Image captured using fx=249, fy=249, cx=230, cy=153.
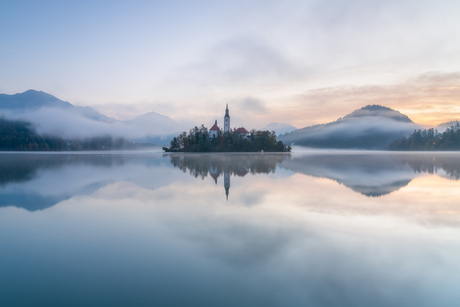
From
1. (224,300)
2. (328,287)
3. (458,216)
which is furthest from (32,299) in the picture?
(458,216)

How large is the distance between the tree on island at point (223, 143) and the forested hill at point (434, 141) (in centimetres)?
9326

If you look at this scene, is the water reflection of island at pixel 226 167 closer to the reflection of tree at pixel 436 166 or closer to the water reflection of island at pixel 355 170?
the water reflection of island at pixel 355 170

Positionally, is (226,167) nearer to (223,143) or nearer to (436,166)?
(436,166)

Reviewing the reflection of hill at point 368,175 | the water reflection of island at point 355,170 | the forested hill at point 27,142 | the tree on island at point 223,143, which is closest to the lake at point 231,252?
the reflection of hill at point 368,175

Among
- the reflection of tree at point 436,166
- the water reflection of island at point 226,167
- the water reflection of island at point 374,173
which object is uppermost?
the water reflection of island at point 226,167

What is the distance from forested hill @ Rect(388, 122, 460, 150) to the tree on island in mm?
93261

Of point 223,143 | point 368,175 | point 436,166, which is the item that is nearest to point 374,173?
point 368,175

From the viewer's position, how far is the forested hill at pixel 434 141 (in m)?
132

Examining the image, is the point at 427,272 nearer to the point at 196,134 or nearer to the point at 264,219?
the point at 264,219

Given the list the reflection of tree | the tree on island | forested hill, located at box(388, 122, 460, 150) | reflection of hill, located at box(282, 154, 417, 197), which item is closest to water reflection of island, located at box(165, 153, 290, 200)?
reflection of hill, located at box(282, 154, 417, 197)

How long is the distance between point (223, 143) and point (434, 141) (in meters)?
124

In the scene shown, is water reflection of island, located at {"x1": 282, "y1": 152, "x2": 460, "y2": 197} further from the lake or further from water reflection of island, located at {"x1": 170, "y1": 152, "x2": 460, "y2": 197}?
the lake

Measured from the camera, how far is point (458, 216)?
887 cm

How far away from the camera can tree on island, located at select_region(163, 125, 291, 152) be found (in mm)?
102075
